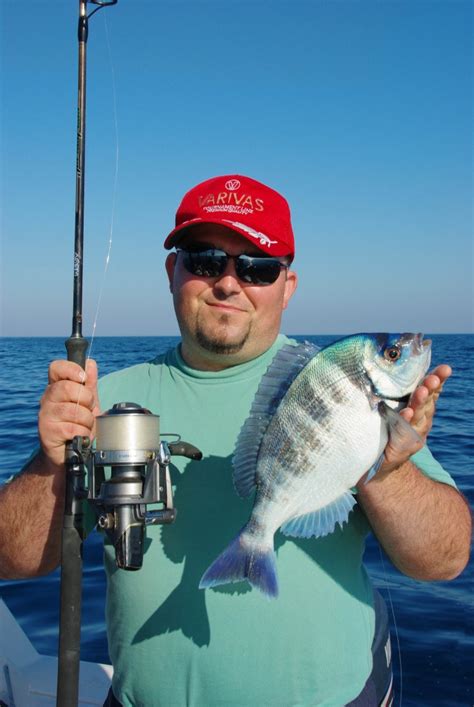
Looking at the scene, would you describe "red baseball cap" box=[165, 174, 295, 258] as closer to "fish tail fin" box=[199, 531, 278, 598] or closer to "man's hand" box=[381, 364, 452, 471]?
"man's hand" box=[381, 364, 452, 471]

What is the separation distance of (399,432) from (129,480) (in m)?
1.00

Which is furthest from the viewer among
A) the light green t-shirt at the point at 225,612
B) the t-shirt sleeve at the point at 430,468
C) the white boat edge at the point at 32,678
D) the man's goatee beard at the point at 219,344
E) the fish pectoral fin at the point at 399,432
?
the white boat edge at the point at 32,678

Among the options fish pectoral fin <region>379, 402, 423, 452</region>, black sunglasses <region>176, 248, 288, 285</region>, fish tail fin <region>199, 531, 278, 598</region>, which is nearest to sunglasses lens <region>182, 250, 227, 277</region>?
black sunglasses <region>176, 248, 288, 285</region>

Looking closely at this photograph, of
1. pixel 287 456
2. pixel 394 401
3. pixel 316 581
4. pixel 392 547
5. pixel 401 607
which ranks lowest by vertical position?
pixel 401 607

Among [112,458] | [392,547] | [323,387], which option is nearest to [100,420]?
[112,458]

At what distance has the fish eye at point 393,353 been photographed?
240cm

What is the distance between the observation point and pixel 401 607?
650 cm

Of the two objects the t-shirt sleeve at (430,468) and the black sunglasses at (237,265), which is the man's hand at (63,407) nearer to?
the black sunglasses at (237,265)

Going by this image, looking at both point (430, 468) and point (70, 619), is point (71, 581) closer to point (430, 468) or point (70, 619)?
point (70, 619)

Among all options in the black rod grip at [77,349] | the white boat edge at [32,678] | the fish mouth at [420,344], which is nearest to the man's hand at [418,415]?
the fish mouth at [420,344]

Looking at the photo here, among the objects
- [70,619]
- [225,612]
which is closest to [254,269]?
[225,612]

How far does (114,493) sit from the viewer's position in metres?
2.39

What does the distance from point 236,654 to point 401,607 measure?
14.4 ft

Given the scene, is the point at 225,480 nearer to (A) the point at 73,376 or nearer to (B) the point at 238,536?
(B) the point at 238,536
